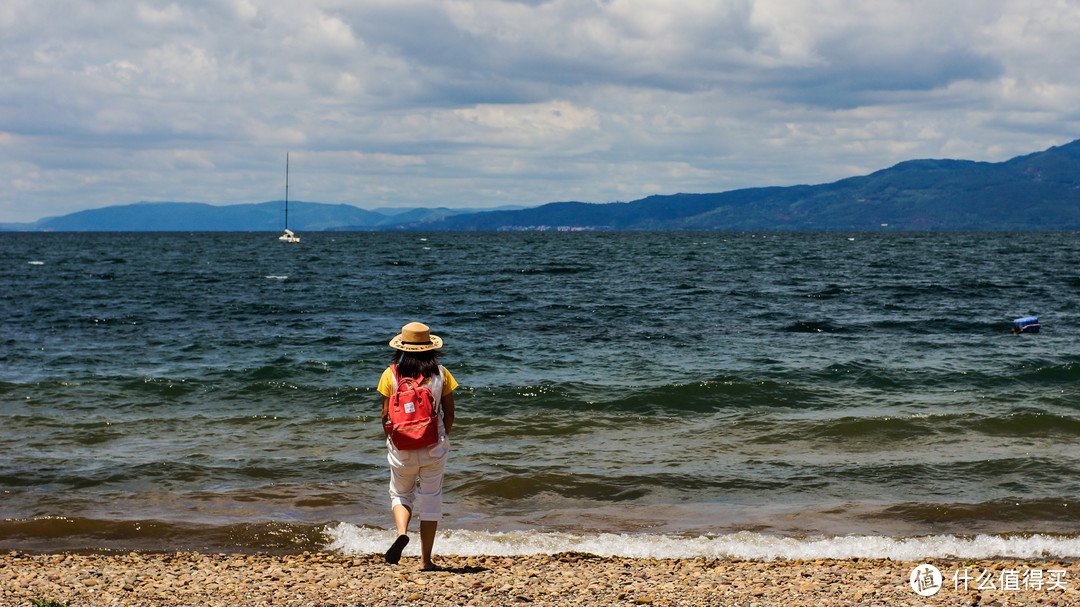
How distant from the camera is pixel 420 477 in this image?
299 inches

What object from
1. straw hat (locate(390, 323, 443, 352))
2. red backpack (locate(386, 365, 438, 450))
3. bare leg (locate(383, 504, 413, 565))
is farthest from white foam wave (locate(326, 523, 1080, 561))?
straw hat (locate(390, 323, 443, 352))

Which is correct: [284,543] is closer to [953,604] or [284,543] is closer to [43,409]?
[953,604]

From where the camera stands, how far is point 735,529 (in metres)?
9.41

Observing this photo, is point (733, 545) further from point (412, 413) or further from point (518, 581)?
point (412, 413)

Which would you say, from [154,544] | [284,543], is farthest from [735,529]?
[154,544]

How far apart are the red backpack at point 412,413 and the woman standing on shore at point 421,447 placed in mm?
12

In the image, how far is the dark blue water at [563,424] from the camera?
9.80 m

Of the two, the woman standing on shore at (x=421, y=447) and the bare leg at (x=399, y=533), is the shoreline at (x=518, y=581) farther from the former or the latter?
the woman standing on shore at (x=421, y=447)

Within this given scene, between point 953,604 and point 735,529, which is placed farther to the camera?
point 735,529

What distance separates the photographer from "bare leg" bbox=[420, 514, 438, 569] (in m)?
7.57

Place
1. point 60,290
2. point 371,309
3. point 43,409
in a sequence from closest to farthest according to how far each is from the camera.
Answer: point 43,409
point 371,309
point 60,290

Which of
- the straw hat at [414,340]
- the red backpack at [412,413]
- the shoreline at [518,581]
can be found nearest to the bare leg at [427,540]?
the shoreline at [518,581]

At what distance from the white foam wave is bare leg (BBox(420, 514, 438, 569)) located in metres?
1.05

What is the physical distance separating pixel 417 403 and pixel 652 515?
3966 mm
